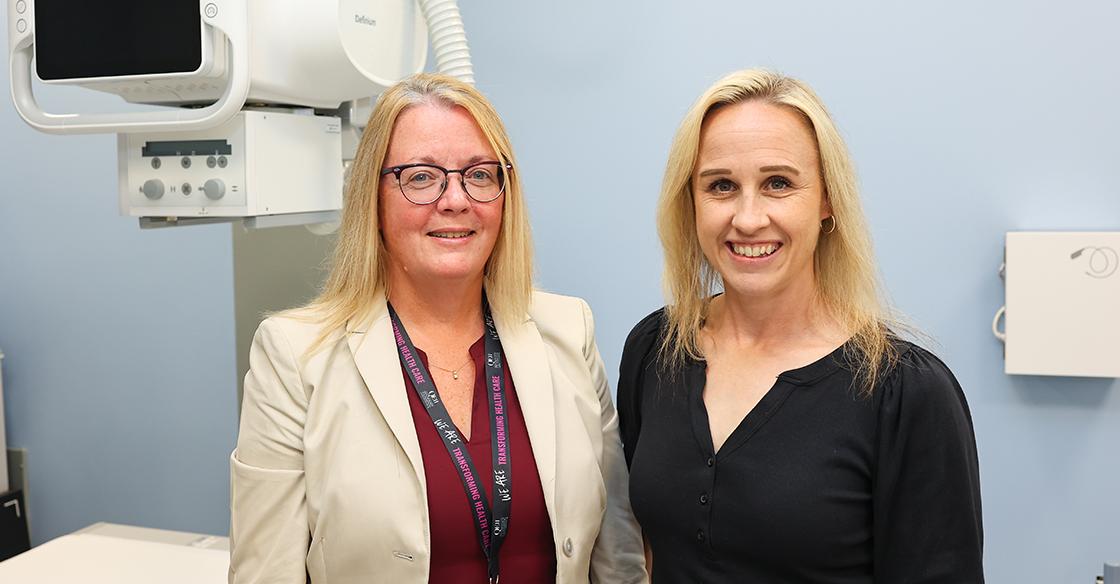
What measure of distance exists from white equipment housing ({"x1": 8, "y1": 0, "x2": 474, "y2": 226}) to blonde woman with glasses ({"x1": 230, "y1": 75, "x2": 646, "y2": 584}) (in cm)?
30

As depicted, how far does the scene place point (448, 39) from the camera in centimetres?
197

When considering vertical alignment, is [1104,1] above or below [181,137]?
above

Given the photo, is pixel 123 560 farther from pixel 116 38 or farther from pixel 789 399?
pixel 789 399

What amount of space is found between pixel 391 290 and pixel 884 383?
29.4 inches

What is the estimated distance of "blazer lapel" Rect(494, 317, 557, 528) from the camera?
148 centimetres

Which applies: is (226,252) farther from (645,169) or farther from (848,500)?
(848,500)

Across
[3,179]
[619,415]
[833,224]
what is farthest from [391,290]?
[3,179]

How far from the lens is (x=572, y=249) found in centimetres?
264

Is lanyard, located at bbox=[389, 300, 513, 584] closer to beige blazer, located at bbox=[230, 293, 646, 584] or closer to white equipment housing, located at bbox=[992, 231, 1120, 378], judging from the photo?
beige blazer, located at bbox=[230, 293, 646, 584]

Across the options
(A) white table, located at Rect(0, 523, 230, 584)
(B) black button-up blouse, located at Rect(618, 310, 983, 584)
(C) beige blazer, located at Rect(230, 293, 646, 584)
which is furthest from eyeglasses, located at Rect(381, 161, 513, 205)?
(A) white table, located at Rect(0, 523, 230, 584)

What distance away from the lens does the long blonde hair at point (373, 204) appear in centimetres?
152

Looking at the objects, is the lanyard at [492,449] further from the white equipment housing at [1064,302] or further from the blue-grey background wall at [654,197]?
the white equipment housing at [1064,302]

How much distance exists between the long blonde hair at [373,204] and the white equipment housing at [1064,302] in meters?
1.25

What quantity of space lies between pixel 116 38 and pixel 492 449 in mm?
927
